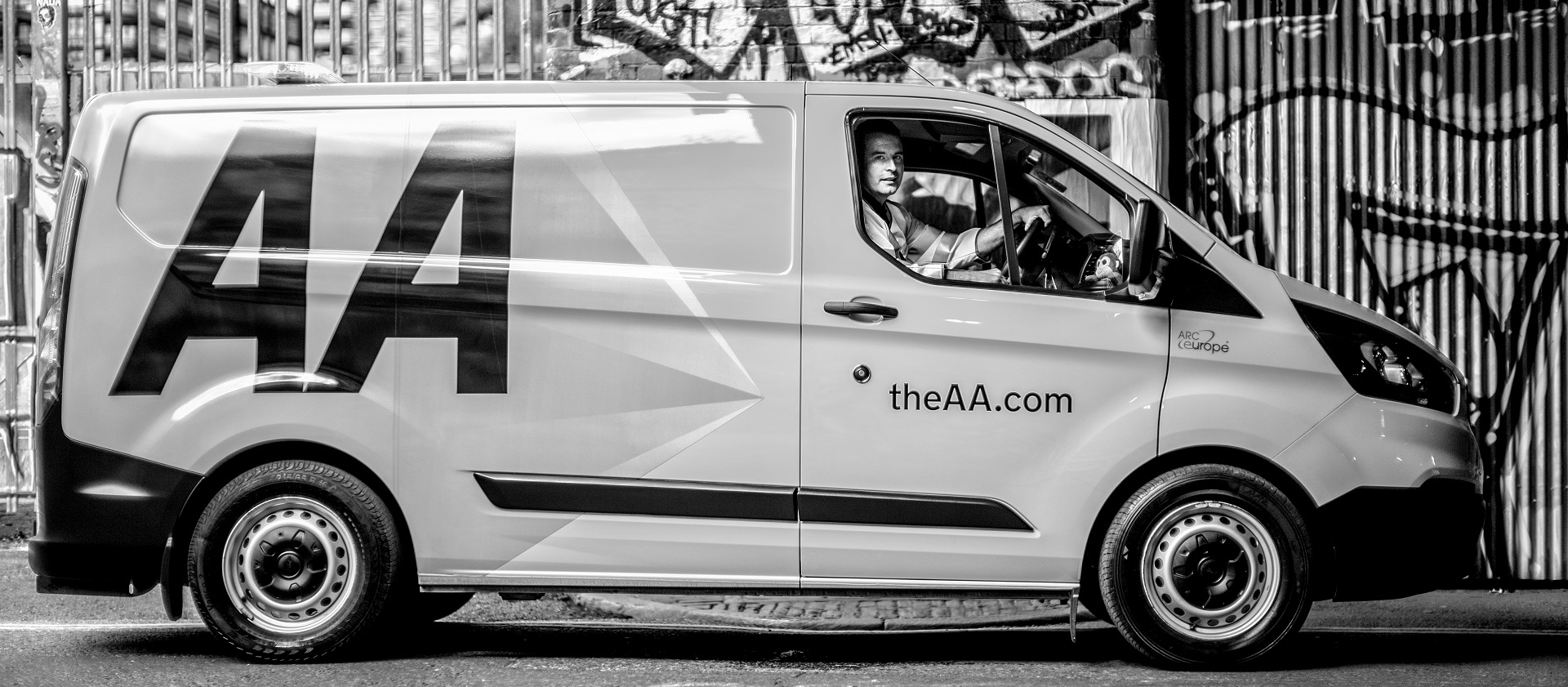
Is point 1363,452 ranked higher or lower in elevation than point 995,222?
lower

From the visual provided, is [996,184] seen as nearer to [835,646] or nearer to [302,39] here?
[835,646]

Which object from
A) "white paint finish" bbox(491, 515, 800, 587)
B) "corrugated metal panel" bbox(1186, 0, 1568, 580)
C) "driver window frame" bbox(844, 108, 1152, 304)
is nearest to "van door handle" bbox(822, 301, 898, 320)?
"driver window frame" bbox(844, 108, 1152, 304)

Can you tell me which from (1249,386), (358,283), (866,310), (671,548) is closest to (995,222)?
(866,310)

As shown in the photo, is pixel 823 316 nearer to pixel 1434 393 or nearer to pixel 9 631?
pixel 1434 393

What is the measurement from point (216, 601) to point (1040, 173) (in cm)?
332

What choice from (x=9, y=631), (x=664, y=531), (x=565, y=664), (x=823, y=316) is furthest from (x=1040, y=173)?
(x=9, y=631)

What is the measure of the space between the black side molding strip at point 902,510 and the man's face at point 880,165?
1080 mm

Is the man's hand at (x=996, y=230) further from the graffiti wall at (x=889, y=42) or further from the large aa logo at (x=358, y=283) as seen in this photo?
the graffiti wall at (x=889, y=42)

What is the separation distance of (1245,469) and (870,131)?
5.77ft

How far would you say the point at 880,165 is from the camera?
5211 mm

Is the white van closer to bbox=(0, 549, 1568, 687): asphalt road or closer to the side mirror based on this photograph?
the side mirror

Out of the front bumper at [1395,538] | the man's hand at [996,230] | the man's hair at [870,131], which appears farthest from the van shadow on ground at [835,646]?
the man's hair at [870,131]

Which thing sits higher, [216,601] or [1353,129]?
[1353,129]

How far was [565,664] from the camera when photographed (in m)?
5.20
